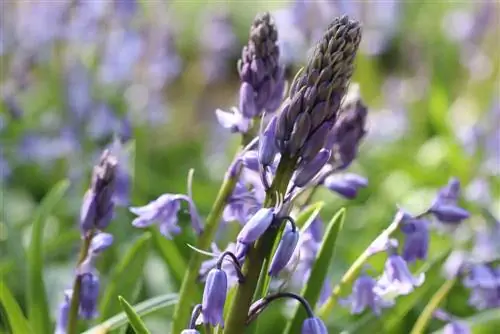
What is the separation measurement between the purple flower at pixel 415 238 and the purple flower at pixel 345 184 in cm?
18

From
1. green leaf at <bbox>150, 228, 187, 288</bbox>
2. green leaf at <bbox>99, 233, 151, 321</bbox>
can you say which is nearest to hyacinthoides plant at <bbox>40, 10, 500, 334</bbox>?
green leaf at <bbox>99, 233, 151, 321</bbox>

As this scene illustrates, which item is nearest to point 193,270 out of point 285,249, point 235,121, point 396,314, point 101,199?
point 101,199

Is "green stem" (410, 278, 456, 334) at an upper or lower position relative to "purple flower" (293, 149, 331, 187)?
lower

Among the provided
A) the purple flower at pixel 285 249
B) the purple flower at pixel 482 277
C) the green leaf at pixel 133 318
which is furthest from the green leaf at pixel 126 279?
the purple flower at pixel 482 277

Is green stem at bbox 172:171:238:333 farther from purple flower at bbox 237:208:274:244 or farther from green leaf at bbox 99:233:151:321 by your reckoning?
purple flower at bbox 237:208:274:244

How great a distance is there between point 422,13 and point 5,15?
595 centimetres

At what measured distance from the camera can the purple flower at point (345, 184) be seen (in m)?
2.19

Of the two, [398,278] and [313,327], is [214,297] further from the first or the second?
[398,278]

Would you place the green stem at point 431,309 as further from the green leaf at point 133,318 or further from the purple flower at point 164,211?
the green leaf at point 133,318

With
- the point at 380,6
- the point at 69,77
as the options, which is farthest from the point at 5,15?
the point at 380,6

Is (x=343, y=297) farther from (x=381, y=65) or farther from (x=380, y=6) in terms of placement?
(x=381, y=65)

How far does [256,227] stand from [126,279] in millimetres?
924

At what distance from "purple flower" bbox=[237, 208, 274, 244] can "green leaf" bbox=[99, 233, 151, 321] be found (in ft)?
2.73

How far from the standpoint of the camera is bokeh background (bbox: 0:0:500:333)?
341 cm
